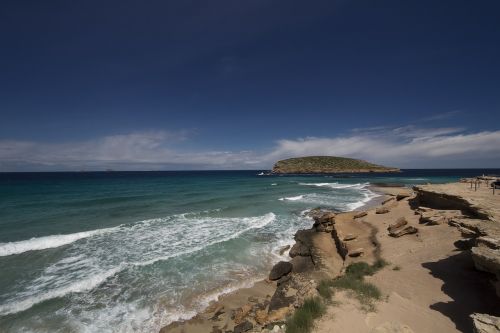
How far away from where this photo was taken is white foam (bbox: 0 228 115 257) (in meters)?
15.1

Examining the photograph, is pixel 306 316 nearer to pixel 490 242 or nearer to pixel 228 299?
pixel 228 299

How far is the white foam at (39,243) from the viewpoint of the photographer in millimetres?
15130

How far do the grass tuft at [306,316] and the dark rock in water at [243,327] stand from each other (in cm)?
188

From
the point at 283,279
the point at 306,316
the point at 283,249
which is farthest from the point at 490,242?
the point at 283,249

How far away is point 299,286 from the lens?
10461mm

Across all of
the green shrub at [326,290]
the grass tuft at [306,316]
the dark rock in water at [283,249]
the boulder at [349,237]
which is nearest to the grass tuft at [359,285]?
the green shrub at [326,290]

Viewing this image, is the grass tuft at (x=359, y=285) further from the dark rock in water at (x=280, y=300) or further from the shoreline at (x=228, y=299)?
A: the shoreline at (x=228, y=299)

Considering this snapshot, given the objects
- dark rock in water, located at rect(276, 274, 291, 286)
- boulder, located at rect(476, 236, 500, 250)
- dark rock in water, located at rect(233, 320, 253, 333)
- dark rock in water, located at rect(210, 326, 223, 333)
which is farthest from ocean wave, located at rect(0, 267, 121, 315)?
boulder, located at rect(476, 236, 500, 250)

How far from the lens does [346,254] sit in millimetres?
13617

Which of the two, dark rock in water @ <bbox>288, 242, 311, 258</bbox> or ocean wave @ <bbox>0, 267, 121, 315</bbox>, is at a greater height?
dark rock in water @ <bbox>288, 242, 311, 258</bbox>

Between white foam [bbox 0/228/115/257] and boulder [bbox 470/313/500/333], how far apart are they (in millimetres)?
20984

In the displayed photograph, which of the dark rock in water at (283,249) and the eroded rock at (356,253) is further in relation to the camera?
the dark rock in water at (283,249)

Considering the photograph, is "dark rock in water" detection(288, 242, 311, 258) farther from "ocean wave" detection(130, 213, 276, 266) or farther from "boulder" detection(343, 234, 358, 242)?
"ocean wave" detection(130, 213, 276, 266)

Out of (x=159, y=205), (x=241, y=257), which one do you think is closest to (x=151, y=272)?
(x=241, y=257)
